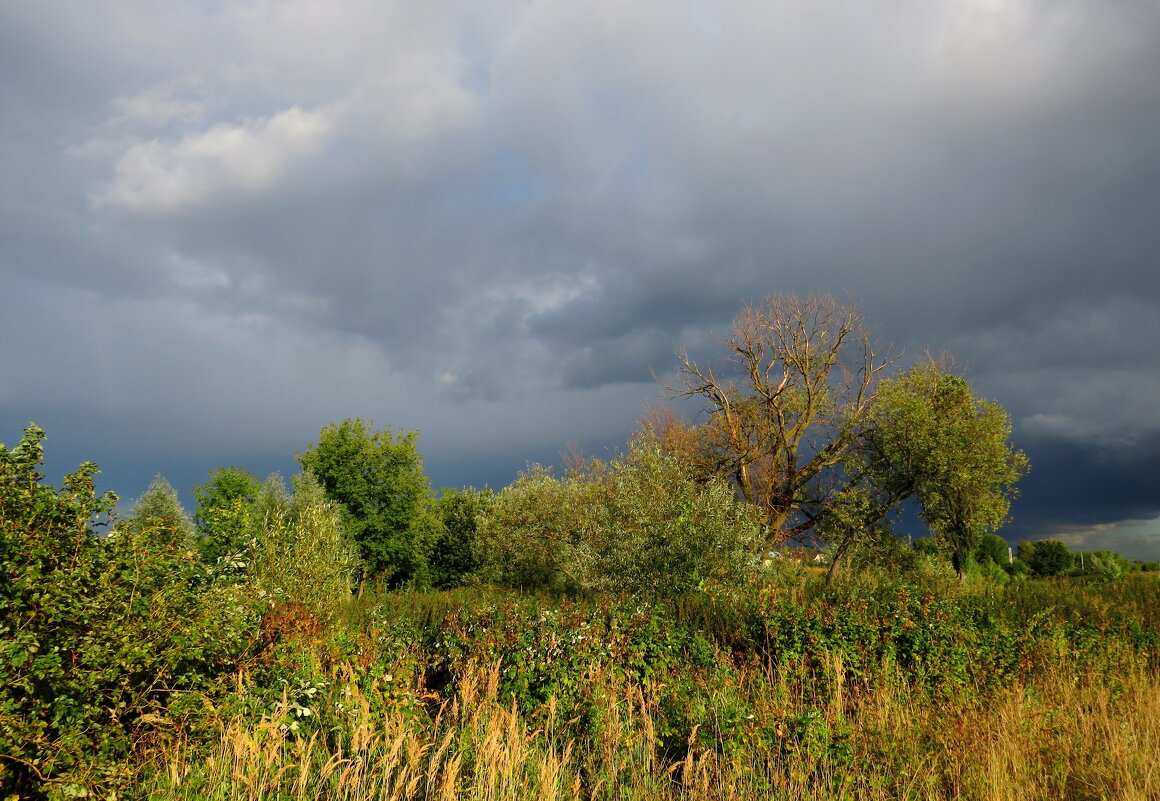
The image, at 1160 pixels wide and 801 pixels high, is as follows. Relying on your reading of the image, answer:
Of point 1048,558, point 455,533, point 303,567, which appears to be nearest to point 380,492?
point 455,533

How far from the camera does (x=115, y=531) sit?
681cm

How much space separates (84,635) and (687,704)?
538 centimetres

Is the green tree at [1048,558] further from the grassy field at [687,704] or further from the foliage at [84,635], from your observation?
the foliage at [84,635]

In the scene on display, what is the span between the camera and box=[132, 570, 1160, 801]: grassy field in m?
6.02

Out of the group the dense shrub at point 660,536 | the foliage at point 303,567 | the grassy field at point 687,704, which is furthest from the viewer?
the dense shrub at point 660,536

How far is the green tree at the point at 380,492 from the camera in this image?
134 feet

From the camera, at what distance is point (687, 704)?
7.66m

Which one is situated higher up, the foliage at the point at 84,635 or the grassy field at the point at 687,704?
the foliage at the point at 84,635

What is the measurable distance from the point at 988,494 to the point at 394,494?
29.1 meters

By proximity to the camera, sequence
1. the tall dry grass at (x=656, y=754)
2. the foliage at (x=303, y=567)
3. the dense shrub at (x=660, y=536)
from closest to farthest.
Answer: the tall dry grass at (x=656, y=754)
the foliage at (x=303, y=567)
the dense shrub at (x=660, y=536)

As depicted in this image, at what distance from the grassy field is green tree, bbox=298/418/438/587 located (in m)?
30.0

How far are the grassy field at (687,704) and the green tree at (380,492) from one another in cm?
2999

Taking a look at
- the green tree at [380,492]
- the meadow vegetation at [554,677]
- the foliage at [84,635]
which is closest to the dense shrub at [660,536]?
the meadow vegetation at [554,677]

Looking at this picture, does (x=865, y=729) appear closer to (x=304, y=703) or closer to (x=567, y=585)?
(x=304, y=703)
